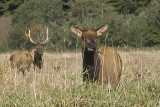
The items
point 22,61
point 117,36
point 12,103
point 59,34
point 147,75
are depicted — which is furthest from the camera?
point 59,34

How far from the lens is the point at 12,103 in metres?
3.86

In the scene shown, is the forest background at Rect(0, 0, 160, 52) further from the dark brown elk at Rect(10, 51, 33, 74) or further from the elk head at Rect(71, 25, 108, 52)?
the elk head at Rect(71, 25, 108, 52)

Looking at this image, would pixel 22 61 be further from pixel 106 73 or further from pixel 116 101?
pixel 116 101

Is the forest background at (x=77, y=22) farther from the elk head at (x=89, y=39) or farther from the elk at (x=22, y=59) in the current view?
the elk head at (x=89, y=39)

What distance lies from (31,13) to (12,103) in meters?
47.6

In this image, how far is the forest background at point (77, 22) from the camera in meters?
35.9

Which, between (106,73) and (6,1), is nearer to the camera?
(106,73)

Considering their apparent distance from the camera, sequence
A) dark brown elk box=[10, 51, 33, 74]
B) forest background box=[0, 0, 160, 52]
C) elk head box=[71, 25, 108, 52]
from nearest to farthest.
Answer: elk head box=[71, 25, 108, 52], dark brown elk box=[10, 51, 33, 74], forest background box=[0, 0, 160, 52]

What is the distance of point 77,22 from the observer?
3747 centimetres

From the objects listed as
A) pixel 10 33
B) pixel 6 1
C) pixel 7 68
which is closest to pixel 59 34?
pixel 10 33

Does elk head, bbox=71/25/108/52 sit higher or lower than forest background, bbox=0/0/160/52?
higher

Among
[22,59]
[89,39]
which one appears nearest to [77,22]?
[22,59]

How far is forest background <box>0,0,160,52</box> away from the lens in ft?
118

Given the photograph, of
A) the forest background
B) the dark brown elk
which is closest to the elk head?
the dark brown elk
